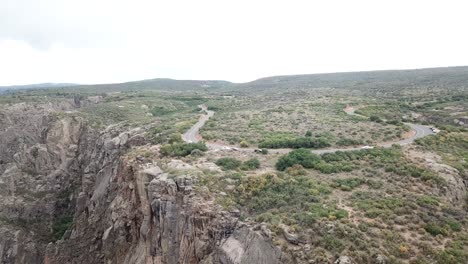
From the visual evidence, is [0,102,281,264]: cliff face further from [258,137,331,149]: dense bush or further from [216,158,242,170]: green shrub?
[258,137,331,149]: dense bush

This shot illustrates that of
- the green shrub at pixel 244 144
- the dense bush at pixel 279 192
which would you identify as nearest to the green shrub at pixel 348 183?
the dense bush at pixel 279 192

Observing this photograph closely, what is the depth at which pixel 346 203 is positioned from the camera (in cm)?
2603

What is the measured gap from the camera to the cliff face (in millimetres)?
25172

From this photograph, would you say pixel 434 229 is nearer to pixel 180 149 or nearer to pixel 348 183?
pixel 348 183

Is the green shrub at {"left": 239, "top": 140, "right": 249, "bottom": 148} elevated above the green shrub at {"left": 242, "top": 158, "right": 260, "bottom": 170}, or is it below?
below

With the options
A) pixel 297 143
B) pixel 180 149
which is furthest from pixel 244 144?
pixel 180 149

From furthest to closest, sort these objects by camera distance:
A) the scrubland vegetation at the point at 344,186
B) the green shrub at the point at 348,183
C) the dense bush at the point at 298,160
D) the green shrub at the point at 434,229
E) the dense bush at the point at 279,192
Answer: the dense bush at the point at 298,160 < the green shrub at the point at 348,183 < the dense bush at the point at 279,192 < the green shrub at the point at 434,229 < the scrubland vegetation at the point at 344,186

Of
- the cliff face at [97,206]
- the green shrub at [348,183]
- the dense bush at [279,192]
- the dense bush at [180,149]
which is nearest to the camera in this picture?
the cliff face at [97,206]

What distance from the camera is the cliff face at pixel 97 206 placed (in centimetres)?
2517

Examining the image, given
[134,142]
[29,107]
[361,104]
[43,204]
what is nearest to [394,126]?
[361,104]

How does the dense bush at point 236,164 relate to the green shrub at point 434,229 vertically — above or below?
above

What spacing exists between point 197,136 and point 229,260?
30.8 metres

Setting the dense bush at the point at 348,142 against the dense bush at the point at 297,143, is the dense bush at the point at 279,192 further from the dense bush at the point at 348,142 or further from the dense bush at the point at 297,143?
the dense bush at the point at 348,142

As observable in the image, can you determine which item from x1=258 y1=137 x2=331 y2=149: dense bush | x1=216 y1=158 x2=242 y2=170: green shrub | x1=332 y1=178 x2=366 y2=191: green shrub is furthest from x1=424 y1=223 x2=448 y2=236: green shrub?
x1=258 y1=137 x2=331 y2=149: dense bush
